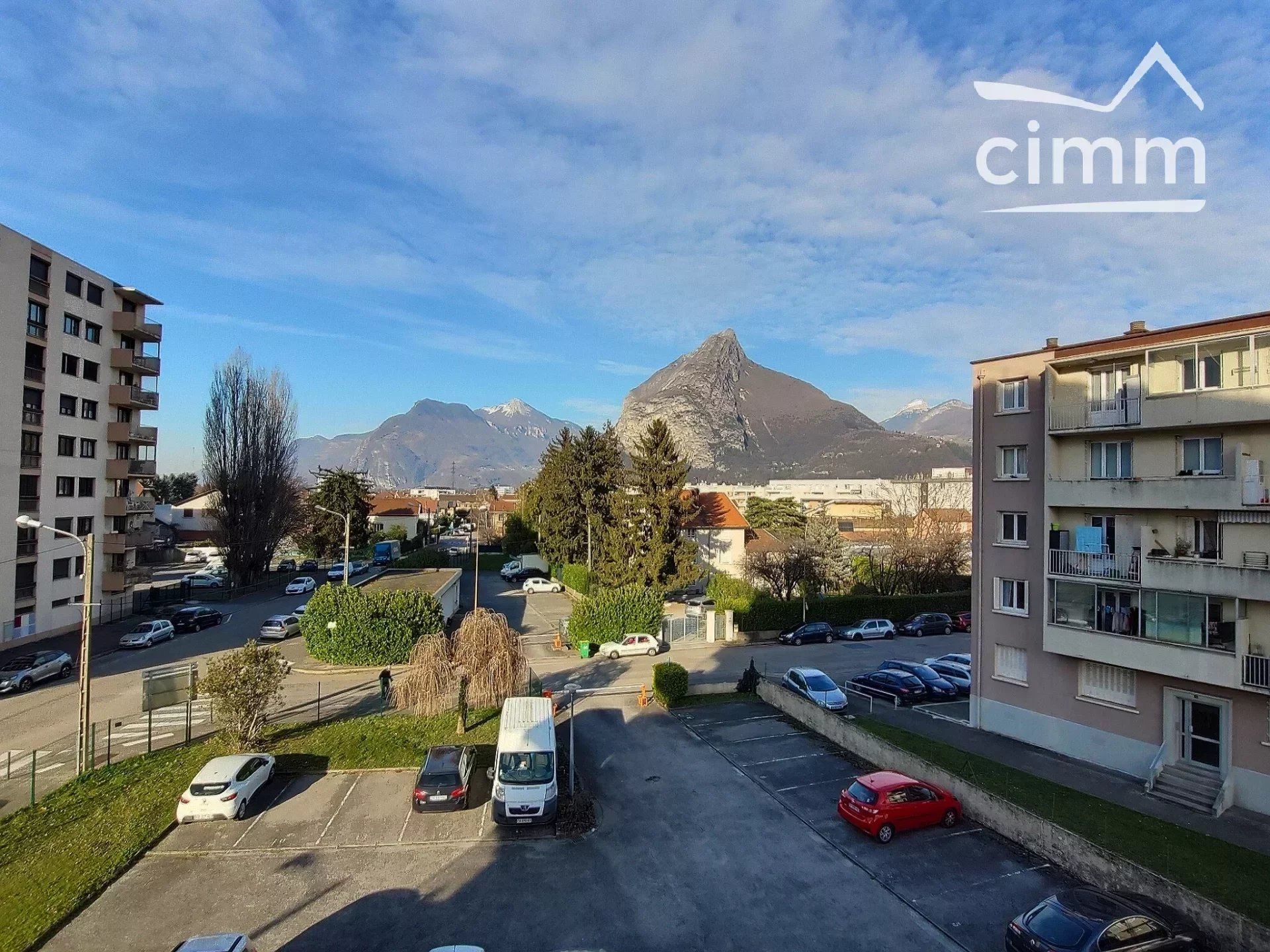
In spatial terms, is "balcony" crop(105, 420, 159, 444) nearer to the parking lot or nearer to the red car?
the parking lot

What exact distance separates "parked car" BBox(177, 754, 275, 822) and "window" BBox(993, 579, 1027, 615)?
24235 mm

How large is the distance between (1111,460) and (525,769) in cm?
1986

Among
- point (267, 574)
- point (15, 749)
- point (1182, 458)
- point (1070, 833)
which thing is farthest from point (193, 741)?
point (267, 574)

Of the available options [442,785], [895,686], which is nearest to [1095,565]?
[895,686]

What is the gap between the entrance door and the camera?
1816 cm

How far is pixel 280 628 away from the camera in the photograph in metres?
39.2

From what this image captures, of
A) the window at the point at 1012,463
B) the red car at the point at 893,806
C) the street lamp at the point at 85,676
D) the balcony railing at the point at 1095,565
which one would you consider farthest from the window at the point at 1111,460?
the street lamp at the point at 85,676

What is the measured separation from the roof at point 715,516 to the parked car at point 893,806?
4016cm

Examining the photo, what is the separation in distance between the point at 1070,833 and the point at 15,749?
30717 mm

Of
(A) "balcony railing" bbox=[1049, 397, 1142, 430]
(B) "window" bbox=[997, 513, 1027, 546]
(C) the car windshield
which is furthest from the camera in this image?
(B) "window" bbox=[997, 513, 1027, 546]

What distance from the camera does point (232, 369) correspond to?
58688 millimetres

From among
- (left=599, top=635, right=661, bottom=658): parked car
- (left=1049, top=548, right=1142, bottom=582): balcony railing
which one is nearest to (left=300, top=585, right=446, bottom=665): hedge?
(left=599, top=635, right=661, bottom=658): parked car

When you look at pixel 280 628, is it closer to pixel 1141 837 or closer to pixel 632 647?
pixel 632 647

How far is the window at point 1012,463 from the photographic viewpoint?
76.6 feet
